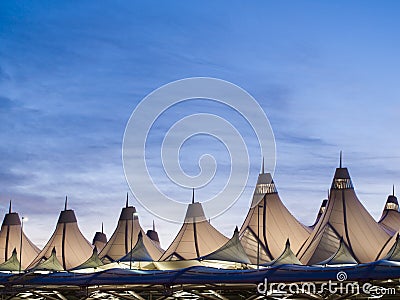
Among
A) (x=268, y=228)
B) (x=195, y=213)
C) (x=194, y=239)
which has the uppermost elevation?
(x=195, y=213)

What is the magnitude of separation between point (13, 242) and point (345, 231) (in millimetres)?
34411

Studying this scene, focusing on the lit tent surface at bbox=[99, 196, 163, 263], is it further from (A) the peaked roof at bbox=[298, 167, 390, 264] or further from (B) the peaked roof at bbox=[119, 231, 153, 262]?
(A) the peaked roof at bbox=[298, 167, 390, 264]

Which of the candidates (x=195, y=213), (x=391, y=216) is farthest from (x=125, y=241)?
(x=391, y=216)

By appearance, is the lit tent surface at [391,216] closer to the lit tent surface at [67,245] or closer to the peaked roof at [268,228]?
the peaked roof at [268,228]

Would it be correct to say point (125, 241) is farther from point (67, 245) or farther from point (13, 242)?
point (13, 242)

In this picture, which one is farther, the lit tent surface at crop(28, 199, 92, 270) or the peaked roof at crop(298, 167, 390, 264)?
the lit tent surface at crop(28, 199, 92, 270)

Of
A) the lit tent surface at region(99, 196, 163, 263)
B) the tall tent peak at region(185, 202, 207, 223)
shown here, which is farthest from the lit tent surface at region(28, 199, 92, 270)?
the tall tent peak at region(185, 202, 207, 223)

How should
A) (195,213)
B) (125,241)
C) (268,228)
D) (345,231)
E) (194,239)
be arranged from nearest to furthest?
1. (345,231)
2. (268,228)
3. (194,239)
4. (195,213)
5. (125,241)

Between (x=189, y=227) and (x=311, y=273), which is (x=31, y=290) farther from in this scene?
(x=189, y=227)

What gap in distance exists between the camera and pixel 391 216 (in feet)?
236

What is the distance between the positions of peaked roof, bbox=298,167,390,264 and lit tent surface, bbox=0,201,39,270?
92.5ft

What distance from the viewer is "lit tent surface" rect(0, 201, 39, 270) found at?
75.7 m

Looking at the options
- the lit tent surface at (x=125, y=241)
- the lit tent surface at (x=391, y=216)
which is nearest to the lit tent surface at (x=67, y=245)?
the lit tent surface at (x=125, y=241)

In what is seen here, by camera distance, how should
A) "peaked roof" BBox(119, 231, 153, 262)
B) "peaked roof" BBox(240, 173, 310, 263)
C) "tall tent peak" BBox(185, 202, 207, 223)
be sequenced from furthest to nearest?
"tall tent peak" BBox(185, 202, 207, 223)
"peaked roof" BBox(240, 173, 310, 263)
"peaked roof" BBox(119, 231, 153, 262)
